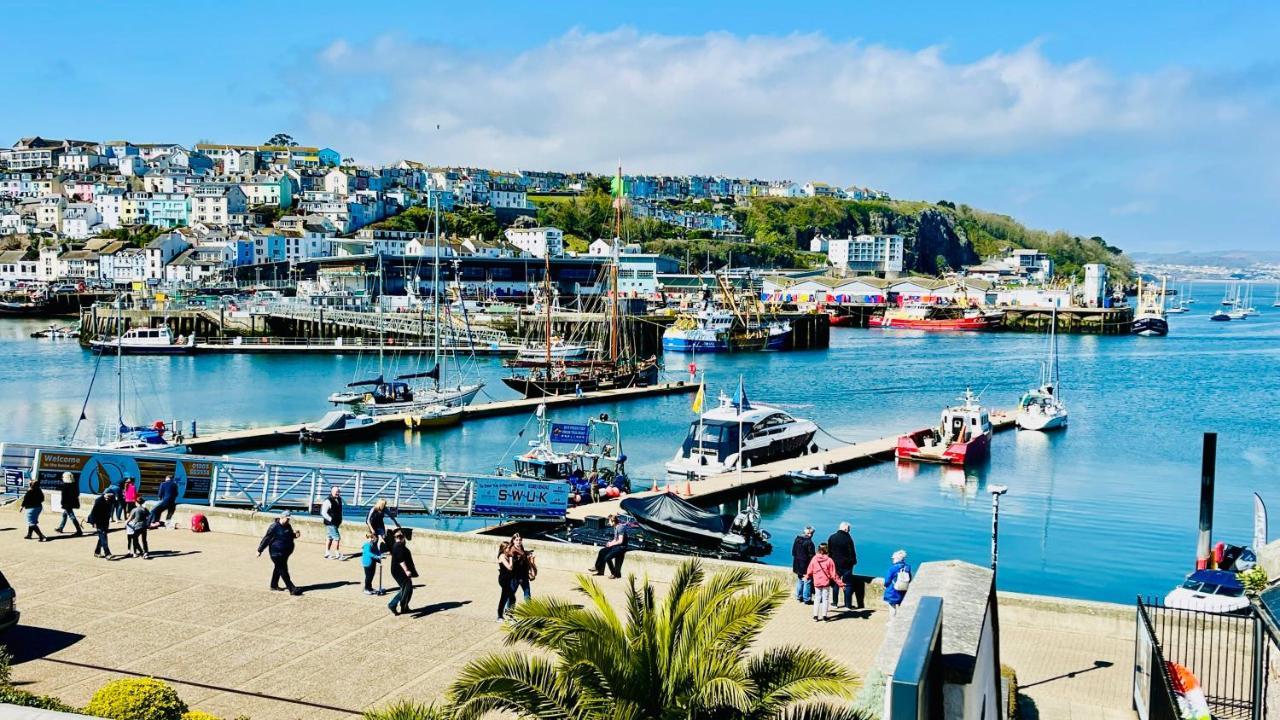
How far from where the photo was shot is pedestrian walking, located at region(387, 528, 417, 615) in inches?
548

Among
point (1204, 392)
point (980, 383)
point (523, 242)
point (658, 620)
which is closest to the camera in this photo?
point (658, 620)

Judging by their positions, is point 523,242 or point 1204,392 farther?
point 523,242

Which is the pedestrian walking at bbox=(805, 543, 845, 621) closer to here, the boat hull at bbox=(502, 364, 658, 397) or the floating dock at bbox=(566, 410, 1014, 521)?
the floating dock at bbox=(566, 410, 1014, 521)

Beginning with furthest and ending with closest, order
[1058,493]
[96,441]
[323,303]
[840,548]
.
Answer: [323,303] < [96,441] < [1058,493] < [840,548]

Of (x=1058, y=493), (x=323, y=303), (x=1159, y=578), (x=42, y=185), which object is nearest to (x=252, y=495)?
(x=1159, y=578)

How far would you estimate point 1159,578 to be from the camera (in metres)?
25.8

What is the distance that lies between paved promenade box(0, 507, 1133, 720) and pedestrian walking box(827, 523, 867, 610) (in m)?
0.31

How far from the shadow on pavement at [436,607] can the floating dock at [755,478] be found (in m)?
9.43

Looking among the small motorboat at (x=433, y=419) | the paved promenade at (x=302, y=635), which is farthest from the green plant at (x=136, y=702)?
the small motorboat at (x=433, y=419)

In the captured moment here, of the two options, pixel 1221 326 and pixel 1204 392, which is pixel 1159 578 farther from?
pixel 1221 326

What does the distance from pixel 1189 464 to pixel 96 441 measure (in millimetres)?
41781

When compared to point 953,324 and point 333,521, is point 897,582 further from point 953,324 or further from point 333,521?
point 953,324

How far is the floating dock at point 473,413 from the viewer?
3981 cm

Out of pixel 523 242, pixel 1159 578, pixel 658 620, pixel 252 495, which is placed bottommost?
pixel 1159 578
